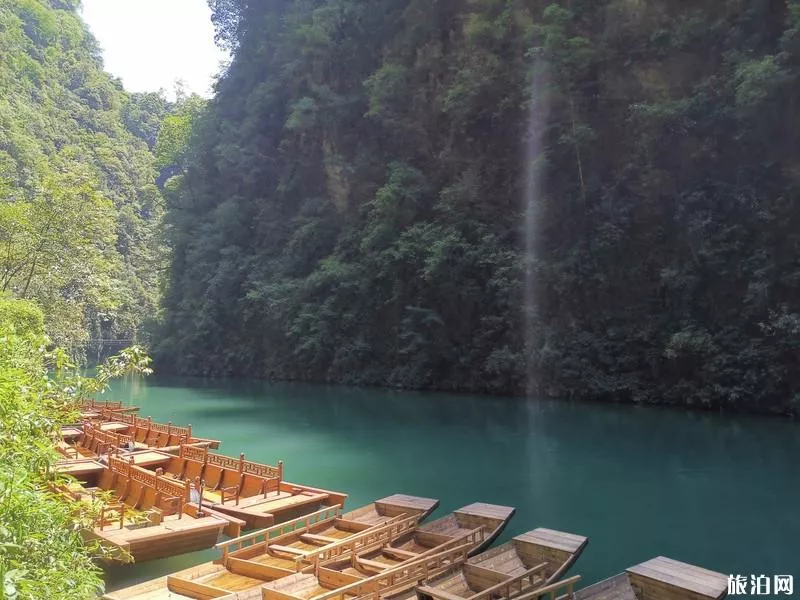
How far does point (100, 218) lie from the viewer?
61.3 ft

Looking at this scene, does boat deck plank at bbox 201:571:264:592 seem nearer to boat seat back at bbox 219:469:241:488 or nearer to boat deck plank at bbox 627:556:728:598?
boat seat back at bbox 219:469:241:488

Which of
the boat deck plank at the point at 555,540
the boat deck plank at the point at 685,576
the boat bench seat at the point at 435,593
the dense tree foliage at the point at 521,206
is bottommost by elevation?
the boat bench seat at the point at 435,593

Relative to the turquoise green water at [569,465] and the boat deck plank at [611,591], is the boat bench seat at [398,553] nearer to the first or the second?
the boat deck plank at [611,591]

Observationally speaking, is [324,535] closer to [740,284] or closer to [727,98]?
[740,284]

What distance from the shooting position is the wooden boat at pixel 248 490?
822cm

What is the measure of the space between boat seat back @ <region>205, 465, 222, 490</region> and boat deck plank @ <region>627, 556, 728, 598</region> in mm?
6237

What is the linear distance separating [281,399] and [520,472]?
48.0 feet

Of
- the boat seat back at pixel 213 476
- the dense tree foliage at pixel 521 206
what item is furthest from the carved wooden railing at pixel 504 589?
the dense tree foliage at pixel 521 206

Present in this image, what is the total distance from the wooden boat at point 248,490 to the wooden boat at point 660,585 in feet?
13.3

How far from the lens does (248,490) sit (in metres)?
9.14

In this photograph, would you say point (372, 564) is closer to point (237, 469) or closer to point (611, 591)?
point (611, 591)

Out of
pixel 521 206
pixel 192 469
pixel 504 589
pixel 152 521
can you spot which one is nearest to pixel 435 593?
pixel 504 589

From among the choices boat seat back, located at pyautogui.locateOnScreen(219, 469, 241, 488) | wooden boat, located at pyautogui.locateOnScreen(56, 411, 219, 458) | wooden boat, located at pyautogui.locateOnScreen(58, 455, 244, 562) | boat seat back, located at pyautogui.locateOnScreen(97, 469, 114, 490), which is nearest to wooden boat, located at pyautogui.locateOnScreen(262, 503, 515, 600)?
wooden boat, located at pyautogui.locateOnScreen(58, 455, 244, 562)

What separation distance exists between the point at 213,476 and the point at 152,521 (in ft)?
8.95
